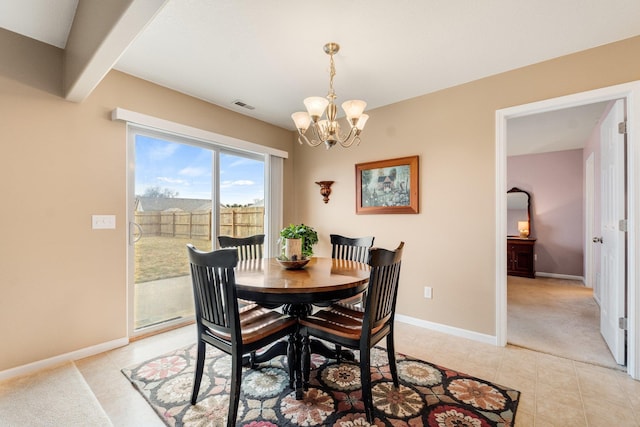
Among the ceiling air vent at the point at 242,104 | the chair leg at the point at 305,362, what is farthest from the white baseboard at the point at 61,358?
the ceiling air vent at the point at 242,104

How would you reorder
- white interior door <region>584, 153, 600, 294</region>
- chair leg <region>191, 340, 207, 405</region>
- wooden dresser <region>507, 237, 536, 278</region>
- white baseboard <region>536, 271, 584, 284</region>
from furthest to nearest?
wooden dresser <region>507, 237, 536, 278</region>, white baseboard <region>536, 271, 584, 284</region>, white interior door <region>584, 153, 600, 294</region>, chair leg <region>191, 340, 207, 405</region>

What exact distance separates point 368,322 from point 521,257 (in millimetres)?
5371

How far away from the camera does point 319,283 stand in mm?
1690

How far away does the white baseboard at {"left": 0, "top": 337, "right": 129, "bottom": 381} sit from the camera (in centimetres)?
204

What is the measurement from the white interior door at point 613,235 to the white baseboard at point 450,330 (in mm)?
879

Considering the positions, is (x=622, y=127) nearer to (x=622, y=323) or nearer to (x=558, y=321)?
(x=622, y=323)

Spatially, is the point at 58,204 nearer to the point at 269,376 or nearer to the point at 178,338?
the point at 178,338

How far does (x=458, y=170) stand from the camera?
2883mm

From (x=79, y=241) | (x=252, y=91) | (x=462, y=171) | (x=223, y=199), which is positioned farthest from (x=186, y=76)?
(x=462, y=171)

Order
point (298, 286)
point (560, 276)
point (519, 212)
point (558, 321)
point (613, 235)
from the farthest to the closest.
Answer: point (519, 212) < point (560, 276) < point (558, 321) < point (613, 235) < point (298, 286)

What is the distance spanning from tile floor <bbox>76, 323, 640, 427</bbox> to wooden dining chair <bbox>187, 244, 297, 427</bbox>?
492 millimetres

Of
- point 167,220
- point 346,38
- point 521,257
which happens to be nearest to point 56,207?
point 167,220

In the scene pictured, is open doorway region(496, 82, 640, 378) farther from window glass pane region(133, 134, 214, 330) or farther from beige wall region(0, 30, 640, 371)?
window glass pane region(133, 134, 214, 330)

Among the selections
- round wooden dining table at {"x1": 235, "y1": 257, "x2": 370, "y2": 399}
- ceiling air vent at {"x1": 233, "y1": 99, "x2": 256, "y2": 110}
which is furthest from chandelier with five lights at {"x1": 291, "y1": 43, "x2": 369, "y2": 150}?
ceiling air vent at {"x1": 233, "y1": 99, "x2": 256, "y2": 110}
